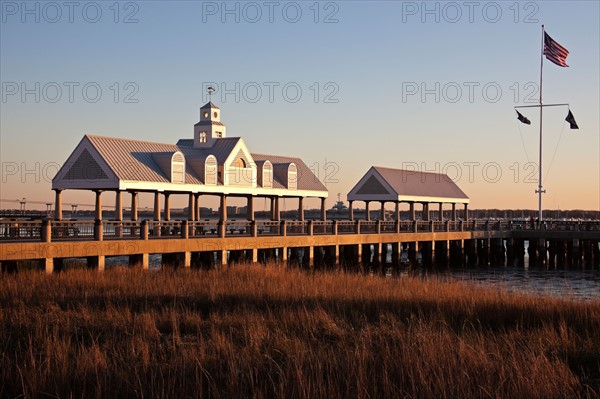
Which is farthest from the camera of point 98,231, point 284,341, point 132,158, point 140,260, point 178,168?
point 178,168

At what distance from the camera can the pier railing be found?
28.1 meters

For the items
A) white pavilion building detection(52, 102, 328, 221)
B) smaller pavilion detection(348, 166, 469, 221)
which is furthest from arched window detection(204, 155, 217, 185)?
smaller pavilion detection(348, 166, 469, 221)

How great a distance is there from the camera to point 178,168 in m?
39.6

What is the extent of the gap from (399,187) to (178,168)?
23811 millimetres

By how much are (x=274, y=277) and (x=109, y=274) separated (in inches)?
224

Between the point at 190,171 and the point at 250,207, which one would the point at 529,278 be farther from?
the point at 190,171

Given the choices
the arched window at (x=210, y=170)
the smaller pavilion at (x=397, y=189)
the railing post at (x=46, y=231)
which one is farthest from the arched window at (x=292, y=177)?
the railing post at (x=46, y=231)

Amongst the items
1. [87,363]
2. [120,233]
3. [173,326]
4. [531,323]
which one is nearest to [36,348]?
[87,363]

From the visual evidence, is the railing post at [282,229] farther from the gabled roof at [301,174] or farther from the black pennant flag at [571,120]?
the black pennant flag at [571,120]

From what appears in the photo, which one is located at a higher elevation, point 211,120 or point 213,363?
point 211,120

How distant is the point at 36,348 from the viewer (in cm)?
1221

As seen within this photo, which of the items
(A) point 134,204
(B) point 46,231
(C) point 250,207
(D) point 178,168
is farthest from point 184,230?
(C) point 250,207

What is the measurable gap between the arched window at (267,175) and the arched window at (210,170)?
511cm

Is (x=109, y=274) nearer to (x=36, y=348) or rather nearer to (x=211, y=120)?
(x=36, y=348)
